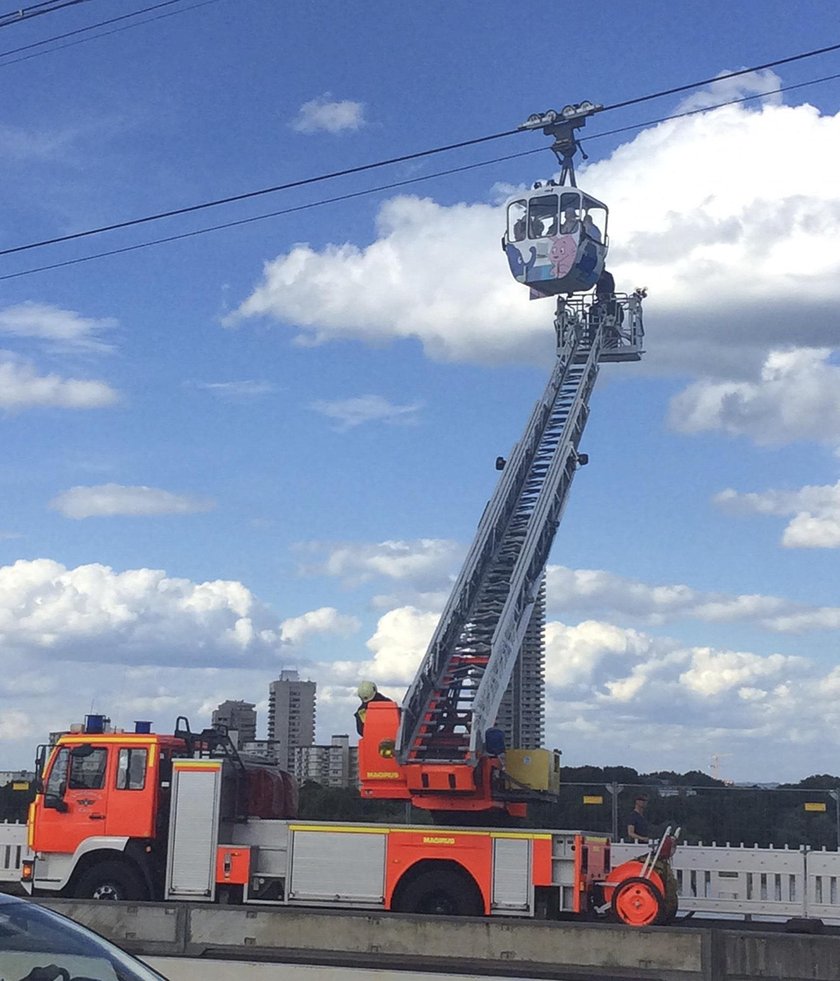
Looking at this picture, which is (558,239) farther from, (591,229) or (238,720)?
(238,720)

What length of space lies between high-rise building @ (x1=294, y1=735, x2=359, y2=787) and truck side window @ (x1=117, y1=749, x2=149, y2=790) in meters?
3.48

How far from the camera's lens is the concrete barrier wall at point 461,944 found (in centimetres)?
1005

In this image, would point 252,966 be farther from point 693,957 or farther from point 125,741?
point 125,741

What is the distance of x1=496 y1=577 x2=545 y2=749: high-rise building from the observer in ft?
85.2

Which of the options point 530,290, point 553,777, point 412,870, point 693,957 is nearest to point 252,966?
point 693,957

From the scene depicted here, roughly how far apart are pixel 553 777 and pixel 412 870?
13.6 ft

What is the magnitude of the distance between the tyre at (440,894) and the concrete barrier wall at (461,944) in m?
5.57

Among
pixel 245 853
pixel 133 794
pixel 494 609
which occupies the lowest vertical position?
pixel 245 853

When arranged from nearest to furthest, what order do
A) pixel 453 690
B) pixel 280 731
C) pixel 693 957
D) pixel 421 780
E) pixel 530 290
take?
pixel 693 957, pixel 421 780, pixel 453 690, pixel 280 731, pixel 530 290

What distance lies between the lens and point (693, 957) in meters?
10.1

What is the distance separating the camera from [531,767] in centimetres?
2030

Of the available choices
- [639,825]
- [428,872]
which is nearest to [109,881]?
[428,872]

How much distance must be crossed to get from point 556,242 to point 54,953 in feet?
99.0

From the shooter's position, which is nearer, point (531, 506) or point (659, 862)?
point (659, 862)
